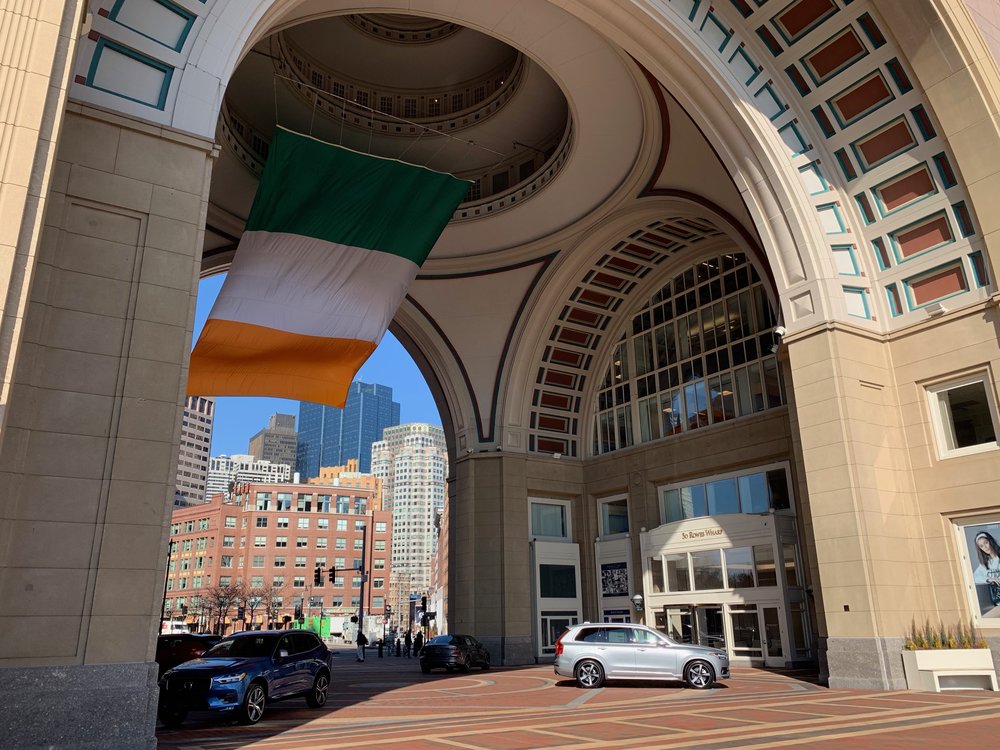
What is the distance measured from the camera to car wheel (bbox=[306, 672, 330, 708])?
1528 centimetres

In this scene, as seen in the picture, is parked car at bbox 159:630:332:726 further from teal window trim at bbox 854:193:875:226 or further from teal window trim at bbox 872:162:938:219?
teal window trim at bbox 872:162:938:219

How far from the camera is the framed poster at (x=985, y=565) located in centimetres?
1669

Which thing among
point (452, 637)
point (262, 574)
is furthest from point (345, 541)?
point (452, 637)

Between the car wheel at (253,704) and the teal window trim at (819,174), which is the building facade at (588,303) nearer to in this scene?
the teal window trim at (819,174)

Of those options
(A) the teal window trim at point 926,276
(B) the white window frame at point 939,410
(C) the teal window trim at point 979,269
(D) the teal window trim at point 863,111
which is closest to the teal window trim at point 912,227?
(A) the teal window trim at point 926,276

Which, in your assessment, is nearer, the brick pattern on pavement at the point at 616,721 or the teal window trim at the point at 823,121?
the brick pattern on pavement at the point at 616,721

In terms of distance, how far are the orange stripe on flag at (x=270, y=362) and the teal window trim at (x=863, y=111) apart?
13.4m

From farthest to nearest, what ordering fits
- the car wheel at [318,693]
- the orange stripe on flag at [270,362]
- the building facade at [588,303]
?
the orange stripe on flag at [270,362] → the car wheel at [318,693] → the building facade at [588,303]

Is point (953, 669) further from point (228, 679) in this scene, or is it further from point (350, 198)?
point (350, 198)

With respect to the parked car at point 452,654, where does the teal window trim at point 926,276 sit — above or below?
above

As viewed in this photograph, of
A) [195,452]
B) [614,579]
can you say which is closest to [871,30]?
[614,579]

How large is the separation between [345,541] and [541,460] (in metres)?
90.7

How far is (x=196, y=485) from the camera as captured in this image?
605 feet

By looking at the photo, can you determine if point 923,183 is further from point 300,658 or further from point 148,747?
point 148,747
